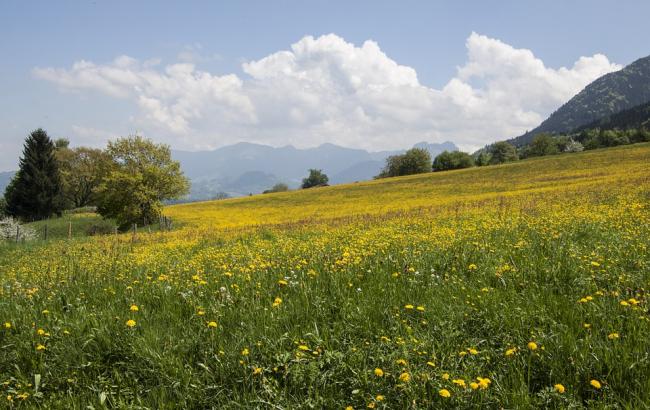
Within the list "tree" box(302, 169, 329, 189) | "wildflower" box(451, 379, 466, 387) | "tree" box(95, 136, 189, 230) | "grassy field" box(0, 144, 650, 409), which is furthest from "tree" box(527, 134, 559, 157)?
"wildflower" box(451, 379, 466, 387)

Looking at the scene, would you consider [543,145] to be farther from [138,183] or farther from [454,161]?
[138,183]

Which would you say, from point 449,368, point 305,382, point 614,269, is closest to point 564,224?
point 614,269

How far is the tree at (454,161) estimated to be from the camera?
98.9 meters

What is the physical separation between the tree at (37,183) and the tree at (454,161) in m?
→ 87.8

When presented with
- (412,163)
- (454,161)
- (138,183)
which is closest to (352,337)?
(138,183)

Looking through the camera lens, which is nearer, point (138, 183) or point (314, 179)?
point (138, 183)

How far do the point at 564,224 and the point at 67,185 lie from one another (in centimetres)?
8205

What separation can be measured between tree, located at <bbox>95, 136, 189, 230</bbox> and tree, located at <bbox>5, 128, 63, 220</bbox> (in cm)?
2773

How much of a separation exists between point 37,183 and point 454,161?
297 ft

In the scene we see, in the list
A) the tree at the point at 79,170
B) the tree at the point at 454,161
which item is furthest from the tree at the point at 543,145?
the tree at the point at 79,170

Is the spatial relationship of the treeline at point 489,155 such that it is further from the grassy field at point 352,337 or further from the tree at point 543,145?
the grassy field at point 352,337

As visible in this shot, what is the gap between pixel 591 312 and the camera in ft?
13.0

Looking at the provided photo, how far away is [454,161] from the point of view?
325 feet

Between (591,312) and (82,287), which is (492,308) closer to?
(591,312)
